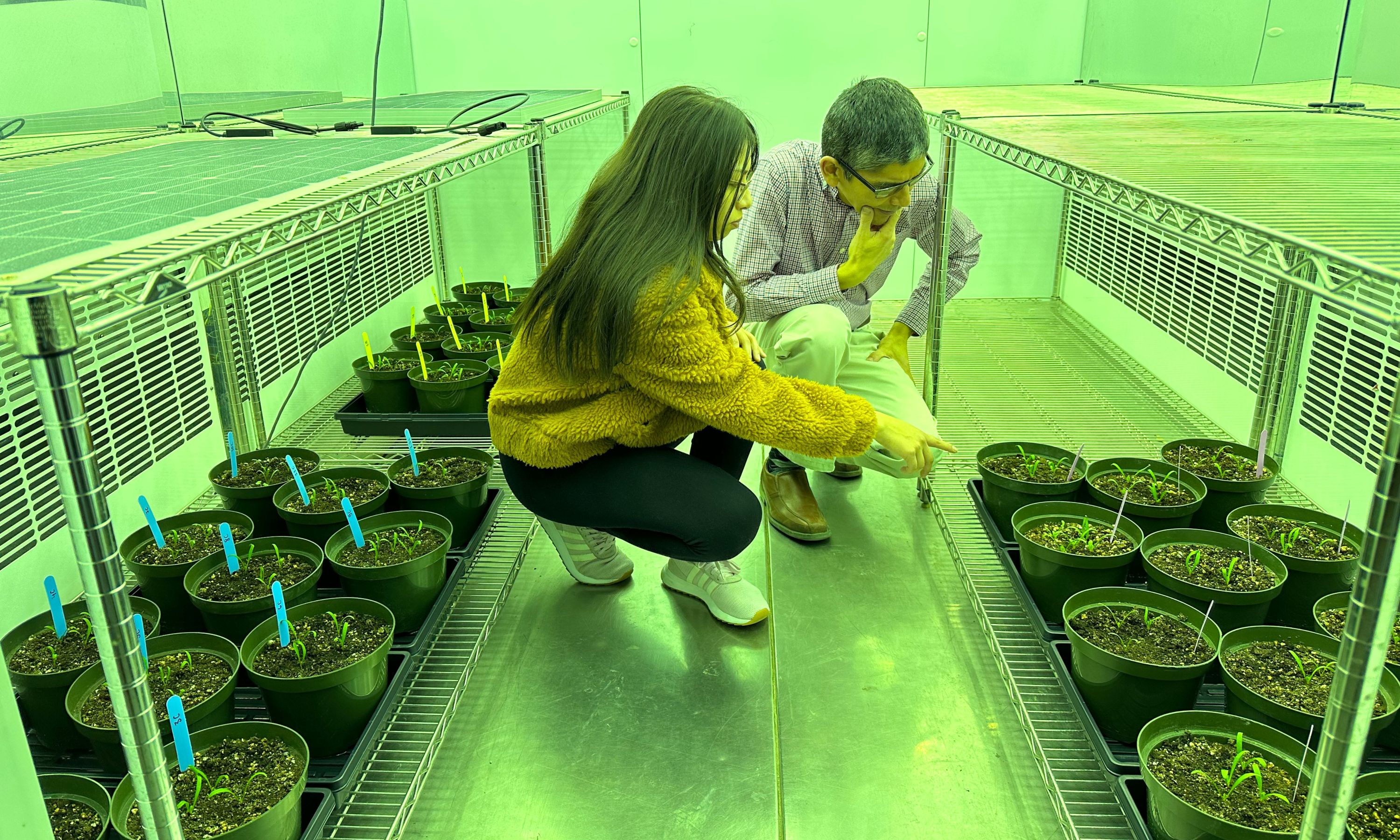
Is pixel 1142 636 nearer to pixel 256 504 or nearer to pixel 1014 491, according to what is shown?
pixel 1014 491

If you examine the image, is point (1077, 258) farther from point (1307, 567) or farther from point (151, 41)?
point (151, 41)

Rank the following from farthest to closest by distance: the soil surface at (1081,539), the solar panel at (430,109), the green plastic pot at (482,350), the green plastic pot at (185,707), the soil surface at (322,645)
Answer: the green plastic pot at (482,350)
the solar panel at (430,109)
the soil surface at (1081,539)
the soil surface at (322,645)
the green plastic pot at (185,707)

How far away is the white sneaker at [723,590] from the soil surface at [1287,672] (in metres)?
0.69

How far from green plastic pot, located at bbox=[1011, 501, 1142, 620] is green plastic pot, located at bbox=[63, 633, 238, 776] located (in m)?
1.13

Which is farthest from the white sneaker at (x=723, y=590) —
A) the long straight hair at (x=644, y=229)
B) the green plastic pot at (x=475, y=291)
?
the green plastic pot at (x=475, y=291)

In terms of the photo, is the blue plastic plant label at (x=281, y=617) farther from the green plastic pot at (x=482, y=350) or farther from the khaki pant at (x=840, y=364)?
the green plastic pot at (x=482, y=350)

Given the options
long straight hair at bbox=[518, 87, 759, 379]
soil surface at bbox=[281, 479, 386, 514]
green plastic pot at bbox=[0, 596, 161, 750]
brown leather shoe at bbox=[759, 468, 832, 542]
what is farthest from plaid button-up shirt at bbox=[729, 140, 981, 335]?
green plastic pot at bbox=[0, 596, 161, 750]

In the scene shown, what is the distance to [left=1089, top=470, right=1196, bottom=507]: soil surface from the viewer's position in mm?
1586

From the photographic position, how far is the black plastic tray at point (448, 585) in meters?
1.39

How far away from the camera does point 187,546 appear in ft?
4.88

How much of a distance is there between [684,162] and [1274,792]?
1008 millimetres

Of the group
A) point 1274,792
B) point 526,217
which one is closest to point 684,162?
point 1274,792

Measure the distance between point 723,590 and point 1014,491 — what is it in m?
0.54

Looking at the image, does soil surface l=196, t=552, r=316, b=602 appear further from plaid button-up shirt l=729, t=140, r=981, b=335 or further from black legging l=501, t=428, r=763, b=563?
plaid button-up shirt l=729, t=140, r=981, b=335
